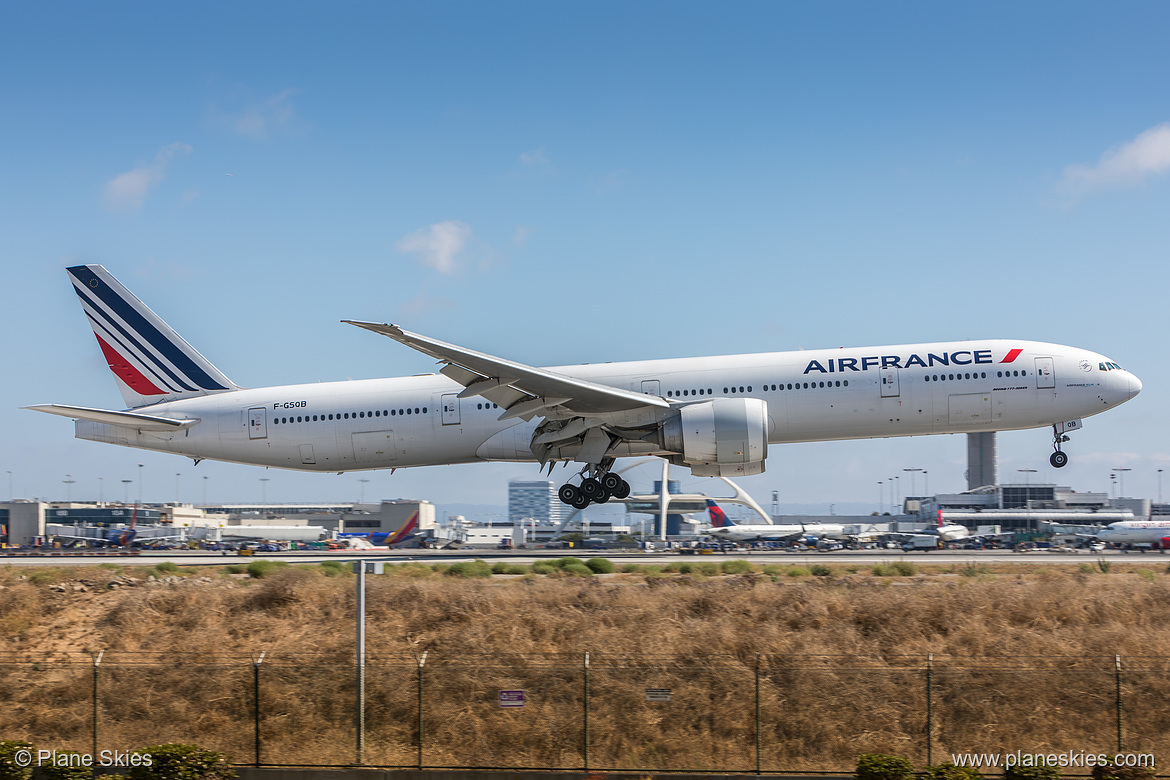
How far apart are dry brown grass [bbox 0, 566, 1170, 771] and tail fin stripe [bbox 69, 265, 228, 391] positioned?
926 cm

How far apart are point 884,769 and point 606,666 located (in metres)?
5.80

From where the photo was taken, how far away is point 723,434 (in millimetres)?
25656

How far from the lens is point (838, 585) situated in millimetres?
24422

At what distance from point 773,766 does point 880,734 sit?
6.19 feet

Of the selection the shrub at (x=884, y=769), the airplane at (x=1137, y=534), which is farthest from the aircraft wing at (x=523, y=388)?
the airplane at (x=1137, y=534)

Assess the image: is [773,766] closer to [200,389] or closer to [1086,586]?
[1086,586]

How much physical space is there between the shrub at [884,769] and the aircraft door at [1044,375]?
59.1 feet

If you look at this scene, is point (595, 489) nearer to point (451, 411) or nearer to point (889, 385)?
point (451, 411)

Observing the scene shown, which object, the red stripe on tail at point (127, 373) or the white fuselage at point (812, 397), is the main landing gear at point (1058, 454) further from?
the red stripe on tail at point (127, 373)

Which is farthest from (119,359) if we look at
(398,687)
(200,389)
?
(398,687)

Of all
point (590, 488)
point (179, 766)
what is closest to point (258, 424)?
point (590, 488)

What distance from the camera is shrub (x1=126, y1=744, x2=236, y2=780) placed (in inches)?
515

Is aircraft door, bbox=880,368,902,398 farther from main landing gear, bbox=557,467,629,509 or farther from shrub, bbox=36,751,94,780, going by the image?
shrub, bbox=36,751,94,780

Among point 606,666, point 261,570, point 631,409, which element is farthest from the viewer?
point 261,570
